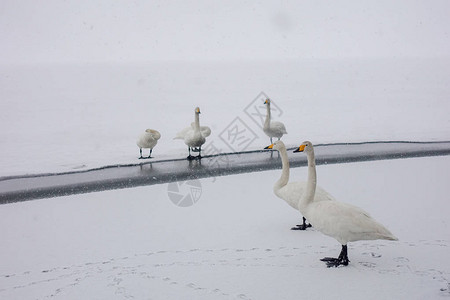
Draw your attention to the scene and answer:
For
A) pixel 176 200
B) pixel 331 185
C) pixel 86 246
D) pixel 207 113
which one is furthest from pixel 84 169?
pixel 207 113

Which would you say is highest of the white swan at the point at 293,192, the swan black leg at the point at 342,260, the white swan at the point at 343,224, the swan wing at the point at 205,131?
the swan wing at the point at 205,131

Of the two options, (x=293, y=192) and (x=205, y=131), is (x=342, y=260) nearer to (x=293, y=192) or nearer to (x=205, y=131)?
(x=293, y=192)

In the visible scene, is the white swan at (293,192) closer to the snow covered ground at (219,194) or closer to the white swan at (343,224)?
the snow covered ground at (219,194)

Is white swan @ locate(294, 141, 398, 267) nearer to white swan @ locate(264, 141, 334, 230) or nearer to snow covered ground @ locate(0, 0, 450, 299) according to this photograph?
snow covered ground @ locate(0, 0, 450, 299)

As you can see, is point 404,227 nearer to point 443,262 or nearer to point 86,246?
point 443,262

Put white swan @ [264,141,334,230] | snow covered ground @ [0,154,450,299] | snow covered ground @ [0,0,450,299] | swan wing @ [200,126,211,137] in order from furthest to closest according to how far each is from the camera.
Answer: swan wing @ [200,126,211,137], white swan @ [264,141,334,230], snow covered ground @ [0,0,450,299], snow covered ground @ [0,154,450,299]

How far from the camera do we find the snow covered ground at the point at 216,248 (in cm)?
530

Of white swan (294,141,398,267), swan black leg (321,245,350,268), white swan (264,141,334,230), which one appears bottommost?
swan black leg (321,245,350,268)

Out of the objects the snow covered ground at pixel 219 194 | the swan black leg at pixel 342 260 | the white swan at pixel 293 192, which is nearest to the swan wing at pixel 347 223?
the swan black leg at pixel 342 260

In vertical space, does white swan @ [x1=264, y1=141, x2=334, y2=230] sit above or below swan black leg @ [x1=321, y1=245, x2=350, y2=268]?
above

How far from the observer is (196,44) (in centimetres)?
8806

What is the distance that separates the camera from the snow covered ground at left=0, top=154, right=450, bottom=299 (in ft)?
17.4

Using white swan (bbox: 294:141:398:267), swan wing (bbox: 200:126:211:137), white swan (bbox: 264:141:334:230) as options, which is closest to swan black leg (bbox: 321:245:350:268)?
white swan (bbox: 294:141:398:267)

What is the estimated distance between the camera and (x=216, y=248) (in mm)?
6449
